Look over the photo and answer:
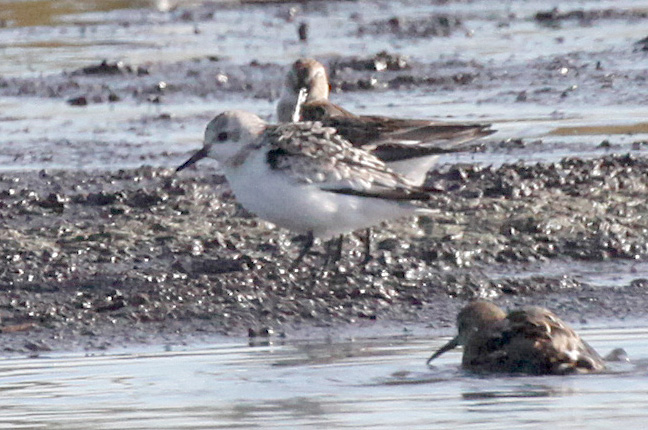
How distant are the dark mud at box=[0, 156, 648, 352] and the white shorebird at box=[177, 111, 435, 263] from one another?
410 millimetres

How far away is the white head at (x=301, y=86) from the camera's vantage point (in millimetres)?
12484

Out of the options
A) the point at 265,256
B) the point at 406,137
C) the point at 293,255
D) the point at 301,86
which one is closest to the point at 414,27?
the point at 301,86

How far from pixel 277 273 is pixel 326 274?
0.27m

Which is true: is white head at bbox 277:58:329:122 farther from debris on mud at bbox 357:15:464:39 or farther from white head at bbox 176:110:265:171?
debris on mud at bbox 357:15:464:39

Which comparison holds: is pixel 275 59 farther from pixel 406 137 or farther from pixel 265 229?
pixel 406 137

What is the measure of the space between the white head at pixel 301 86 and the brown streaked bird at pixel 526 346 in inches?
201

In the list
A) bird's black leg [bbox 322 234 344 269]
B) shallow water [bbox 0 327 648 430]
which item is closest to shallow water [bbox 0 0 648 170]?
bird's black leg [bbox 322 234 344 269]

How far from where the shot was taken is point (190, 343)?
8305mm

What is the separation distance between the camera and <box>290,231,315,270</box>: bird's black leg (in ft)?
30.5

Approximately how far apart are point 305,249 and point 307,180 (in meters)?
0.65

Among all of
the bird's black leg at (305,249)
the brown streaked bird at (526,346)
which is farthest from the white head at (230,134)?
the brown streaked bird at (526,346)

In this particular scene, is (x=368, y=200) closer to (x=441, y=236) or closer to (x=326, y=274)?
(x=326, y=274)

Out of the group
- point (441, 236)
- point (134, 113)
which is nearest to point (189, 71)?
point (134, 113)

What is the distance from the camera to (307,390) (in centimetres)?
706
